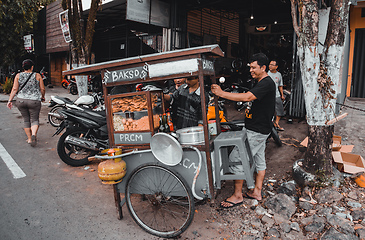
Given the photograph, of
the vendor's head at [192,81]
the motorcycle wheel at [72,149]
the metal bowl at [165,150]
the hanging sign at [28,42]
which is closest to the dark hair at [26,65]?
the motorcycle wheel at [72,149]

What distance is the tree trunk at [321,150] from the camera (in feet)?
12.5

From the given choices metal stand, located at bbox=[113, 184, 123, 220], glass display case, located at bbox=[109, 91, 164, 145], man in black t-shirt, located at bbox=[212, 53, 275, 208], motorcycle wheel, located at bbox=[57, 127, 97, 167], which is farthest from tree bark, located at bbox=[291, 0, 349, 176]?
motorcycle wheel, located at bbox=[57, 127, 97, 167]

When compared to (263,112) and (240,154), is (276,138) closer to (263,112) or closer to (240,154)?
(263,112)

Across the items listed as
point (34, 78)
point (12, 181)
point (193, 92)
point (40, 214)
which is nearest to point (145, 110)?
point (193, 92)

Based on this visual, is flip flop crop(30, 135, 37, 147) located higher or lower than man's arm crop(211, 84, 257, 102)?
lower

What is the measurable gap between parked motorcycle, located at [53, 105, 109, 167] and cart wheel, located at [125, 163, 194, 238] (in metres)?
2.09

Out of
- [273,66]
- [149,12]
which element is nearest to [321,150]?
[273,66]

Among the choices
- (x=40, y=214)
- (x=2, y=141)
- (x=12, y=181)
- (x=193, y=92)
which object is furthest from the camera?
(x=2, y=141)

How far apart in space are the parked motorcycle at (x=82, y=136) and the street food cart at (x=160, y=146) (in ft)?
6.04

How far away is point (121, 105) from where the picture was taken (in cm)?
326

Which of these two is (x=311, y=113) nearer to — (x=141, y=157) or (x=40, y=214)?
(x=141, y=157)

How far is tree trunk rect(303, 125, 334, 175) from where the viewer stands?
12.5ft

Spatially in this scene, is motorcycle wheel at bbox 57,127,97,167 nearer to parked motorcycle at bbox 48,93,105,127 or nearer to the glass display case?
parked motorcycle at bbox 48,93,105,127

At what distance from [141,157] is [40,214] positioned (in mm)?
1633
